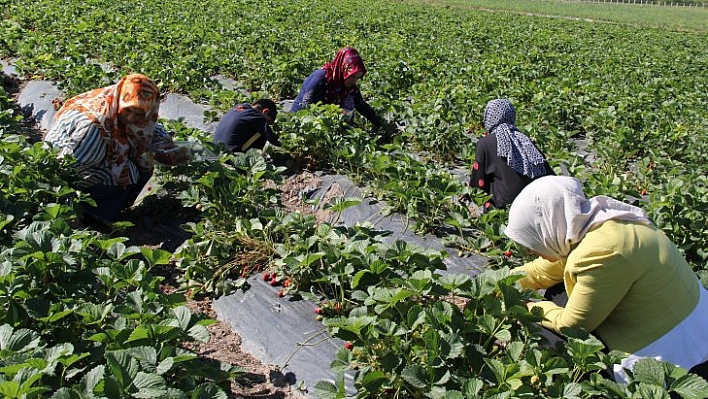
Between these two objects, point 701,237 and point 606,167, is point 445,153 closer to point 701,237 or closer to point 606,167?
point 606,167

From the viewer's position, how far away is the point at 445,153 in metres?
5.96

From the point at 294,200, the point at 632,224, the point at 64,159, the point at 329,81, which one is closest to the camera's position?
the point at 632,224

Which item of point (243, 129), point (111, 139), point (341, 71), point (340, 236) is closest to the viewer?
point (340, 236)

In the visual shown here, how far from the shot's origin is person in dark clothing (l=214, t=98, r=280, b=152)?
16.9 feet

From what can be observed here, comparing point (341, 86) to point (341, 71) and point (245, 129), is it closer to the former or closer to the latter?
point (341, 71)

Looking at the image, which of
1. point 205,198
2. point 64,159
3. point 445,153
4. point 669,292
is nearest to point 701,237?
point 669,292

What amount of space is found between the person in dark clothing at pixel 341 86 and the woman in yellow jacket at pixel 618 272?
389 cm

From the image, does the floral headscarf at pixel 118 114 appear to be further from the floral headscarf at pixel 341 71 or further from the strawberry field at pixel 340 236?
the floral headscarf at pixel 341 71

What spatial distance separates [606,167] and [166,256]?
15.0 ft

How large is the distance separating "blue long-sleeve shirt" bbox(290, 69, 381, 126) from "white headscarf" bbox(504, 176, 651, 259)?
388 centimetres

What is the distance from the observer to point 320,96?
6.18 m

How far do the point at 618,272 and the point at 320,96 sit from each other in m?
4.32

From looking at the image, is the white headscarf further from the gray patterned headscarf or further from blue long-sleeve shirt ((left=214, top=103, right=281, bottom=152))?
blue long-sleeve shirt ((left=214, top=103, right=281, bottom=152))

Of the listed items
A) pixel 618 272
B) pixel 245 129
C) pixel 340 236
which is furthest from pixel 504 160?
pixel 245 129
